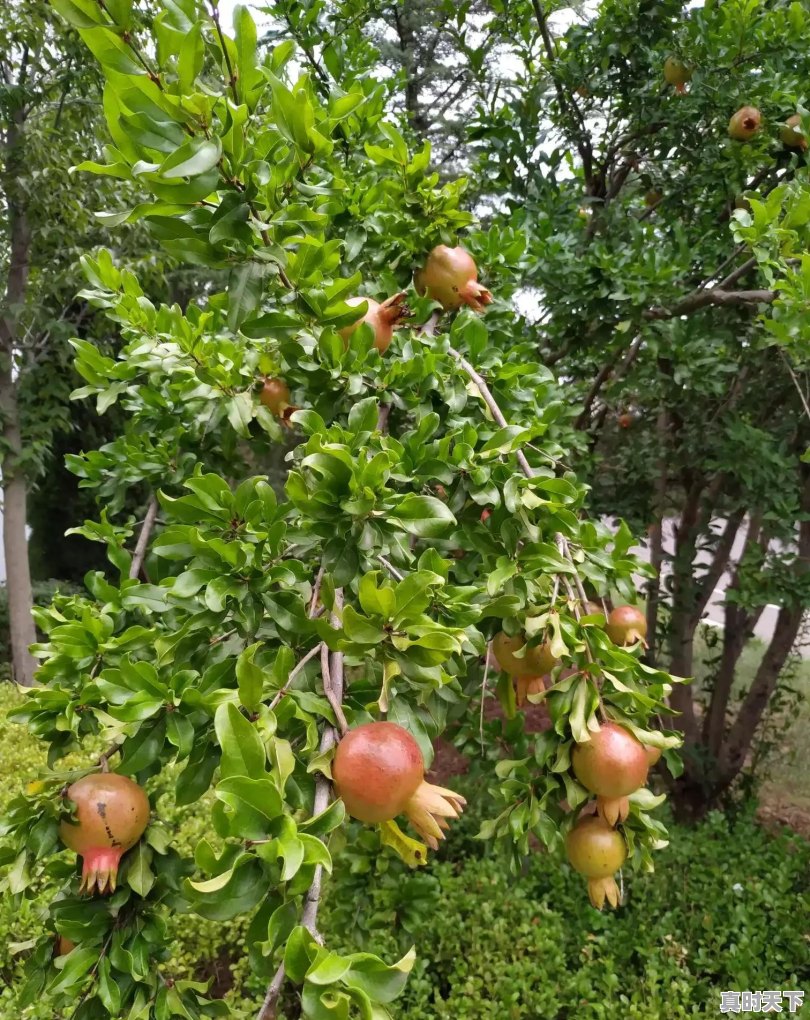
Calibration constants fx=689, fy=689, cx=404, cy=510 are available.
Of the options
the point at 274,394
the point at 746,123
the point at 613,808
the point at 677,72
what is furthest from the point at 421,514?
the point at 677,72

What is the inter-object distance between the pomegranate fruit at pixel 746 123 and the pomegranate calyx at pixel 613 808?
5.22ft

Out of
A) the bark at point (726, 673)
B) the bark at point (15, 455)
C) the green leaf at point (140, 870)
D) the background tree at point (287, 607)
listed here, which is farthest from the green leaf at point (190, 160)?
the bark at point (15, 455)

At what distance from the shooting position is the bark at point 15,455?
382 centimetres

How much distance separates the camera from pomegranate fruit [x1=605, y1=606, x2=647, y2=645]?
887 mm

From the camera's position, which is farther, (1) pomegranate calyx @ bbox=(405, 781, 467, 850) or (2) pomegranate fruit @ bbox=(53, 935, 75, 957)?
(2) pomegranate fruit @ bbox=(53, 935, 75, 957)

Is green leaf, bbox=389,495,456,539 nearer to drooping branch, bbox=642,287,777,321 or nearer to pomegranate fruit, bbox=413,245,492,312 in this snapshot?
pomegranate fruit, bbox=413,245,492,312

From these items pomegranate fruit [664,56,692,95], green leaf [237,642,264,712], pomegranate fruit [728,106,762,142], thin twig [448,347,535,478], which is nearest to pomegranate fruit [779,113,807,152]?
pomegranate fruit [728,106,762,142]

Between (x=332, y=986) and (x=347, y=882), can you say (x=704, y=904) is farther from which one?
(x=332, y=986)

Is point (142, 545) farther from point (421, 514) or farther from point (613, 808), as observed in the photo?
point (613, 808)

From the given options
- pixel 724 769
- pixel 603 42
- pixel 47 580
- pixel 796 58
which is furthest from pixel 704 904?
pixel 47 580

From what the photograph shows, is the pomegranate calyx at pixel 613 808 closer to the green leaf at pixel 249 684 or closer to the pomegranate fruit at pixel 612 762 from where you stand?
the pomegranate fruit at pixel 612 762

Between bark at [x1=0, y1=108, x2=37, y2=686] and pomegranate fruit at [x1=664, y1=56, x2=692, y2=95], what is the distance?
3.35 metres

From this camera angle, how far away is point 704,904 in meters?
2.04

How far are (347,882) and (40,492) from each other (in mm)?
5572
